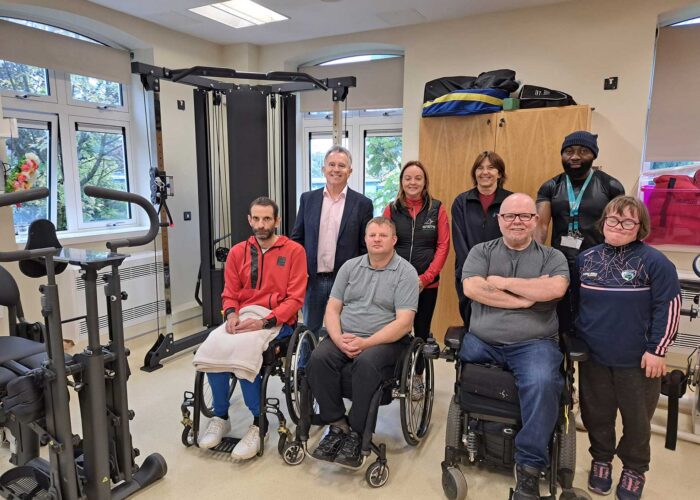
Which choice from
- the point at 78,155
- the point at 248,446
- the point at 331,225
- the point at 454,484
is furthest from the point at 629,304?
the point at 78,155

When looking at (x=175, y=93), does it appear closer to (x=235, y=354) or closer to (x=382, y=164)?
(x=382, y=164)

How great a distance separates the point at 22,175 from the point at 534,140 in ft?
11.5

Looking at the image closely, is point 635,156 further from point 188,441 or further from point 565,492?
point 188,441

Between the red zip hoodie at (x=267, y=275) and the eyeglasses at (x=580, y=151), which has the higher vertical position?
the eyeglasses at (x=580, y=151)

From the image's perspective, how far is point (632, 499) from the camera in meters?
1.97

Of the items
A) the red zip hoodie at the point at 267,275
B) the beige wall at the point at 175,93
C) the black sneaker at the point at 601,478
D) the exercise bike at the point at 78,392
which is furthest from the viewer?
the beige wall at the point at 175,93

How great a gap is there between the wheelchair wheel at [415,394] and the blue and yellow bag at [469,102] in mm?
1907

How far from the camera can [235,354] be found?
7.29 feet

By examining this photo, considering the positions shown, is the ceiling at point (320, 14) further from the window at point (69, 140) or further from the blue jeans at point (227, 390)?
the blue jeans at point (227, 390)

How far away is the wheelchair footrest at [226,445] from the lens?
2324 mm

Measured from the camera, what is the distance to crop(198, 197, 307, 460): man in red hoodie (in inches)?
94.6

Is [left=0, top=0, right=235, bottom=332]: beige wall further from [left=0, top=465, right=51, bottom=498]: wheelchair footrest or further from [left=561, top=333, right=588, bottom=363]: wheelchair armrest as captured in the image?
[left=561, top=333, right=588, bottom=363]: wheelchair armrest

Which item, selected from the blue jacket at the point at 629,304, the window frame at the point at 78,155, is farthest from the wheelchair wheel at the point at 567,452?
the window frame at the point at 78,155

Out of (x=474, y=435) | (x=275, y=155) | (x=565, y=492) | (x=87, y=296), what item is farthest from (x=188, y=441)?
(x=275, y=155)
